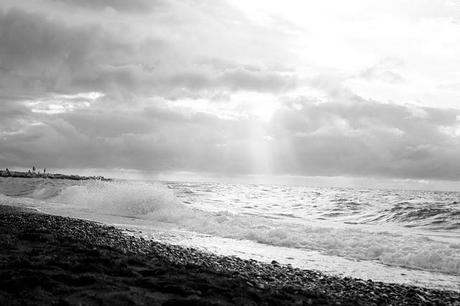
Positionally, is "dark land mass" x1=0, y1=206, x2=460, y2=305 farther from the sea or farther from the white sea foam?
the white sea foam

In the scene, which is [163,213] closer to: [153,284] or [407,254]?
[407,254]

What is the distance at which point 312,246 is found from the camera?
1714 cm

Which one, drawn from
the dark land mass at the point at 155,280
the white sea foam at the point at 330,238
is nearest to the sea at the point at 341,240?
the white sea foam at the point at 330,238

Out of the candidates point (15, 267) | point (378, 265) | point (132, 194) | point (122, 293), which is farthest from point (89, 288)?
point (132, 194)

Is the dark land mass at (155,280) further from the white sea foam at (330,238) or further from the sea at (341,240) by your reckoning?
the white sea foam at (330,238)

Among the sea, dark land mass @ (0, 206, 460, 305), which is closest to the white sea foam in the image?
the sea

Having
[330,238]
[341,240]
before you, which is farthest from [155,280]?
[330,238]

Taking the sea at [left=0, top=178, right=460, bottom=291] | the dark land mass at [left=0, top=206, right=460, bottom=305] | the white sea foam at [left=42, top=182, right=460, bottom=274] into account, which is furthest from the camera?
the white sea foam at [left=42, top=182, right=460, bottom=274]

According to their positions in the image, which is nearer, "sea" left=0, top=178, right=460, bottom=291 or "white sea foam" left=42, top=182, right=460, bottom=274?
"sea" left=0, top=178, right=460, bottom=291

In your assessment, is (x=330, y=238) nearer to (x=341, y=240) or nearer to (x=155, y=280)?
(x=341, y=240)

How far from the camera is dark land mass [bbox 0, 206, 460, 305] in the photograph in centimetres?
748

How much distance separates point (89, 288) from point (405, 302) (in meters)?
6.67

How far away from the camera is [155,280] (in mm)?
8797

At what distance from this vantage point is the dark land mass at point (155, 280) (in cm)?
748
